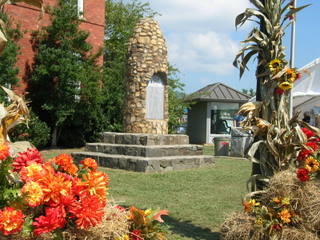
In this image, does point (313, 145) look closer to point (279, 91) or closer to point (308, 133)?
point (308, 133)

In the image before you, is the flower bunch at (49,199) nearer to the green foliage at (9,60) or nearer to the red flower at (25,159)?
the red flower at (25,159)

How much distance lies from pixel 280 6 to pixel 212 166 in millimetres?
8877

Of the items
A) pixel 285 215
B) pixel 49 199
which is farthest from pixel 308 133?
pixel 49 199

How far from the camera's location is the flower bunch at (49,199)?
6.63ft

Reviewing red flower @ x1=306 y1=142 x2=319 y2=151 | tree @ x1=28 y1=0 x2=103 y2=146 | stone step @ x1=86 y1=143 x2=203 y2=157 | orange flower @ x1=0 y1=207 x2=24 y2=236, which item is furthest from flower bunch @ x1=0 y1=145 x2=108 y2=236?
tree @ x1=28 y1=0 x2=103 y2=146

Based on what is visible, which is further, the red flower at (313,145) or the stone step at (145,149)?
the stone step at (145,149)

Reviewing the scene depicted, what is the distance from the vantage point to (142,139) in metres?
12.4

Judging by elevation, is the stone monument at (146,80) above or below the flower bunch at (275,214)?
above

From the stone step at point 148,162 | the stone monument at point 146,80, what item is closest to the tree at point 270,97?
the stone step at point 148,162

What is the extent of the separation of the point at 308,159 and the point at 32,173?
309 centimetres

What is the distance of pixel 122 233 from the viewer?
7.93 ft

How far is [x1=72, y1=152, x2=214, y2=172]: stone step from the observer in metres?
11.4

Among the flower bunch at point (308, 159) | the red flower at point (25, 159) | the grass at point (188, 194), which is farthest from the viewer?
the grass at point (188, 194)

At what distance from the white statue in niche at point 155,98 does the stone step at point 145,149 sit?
1.39 meters
